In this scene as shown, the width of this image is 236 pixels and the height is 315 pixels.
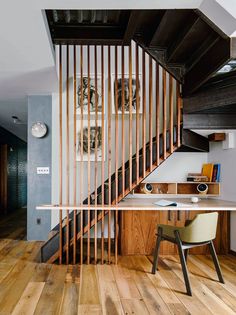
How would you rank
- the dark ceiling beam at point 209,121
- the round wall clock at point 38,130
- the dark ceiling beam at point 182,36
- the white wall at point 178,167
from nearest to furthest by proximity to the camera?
the dark ceiling beam at point 182,36, the dark ceiling beam at point 209,121, the round wall clock at point 38,130, the white wall at point 178,167

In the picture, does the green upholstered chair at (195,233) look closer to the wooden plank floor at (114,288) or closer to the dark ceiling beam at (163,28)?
the wooden plank floor at (114,288)

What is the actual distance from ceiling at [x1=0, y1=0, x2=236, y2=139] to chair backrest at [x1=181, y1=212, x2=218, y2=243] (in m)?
1.82

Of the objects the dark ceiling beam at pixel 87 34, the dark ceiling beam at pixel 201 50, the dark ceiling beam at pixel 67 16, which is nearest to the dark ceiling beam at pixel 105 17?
the dark ceiling beam at pixel 87 34

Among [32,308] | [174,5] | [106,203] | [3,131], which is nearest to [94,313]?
[32,308]

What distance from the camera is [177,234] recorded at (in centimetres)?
311

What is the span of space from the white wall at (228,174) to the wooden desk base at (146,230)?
0.35 feet

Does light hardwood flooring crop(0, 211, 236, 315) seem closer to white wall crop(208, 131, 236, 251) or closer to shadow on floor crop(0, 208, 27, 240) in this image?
white wall crop(208, 131, 236, 251)

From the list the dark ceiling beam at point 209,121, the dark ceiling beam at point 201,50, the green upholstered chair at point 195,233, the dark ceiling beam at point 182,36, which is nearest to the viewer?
the dark ceiling beam at point 182,36

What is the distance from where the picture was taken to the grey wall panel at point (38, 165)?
4.93 m

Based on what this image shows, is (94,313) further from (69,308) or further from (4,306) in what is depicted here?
(4,306)

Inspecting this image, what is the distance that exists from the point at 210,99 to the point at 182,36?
855 millimetres

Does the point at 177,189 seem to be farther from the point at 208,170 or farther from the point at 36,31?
the point at 36,31

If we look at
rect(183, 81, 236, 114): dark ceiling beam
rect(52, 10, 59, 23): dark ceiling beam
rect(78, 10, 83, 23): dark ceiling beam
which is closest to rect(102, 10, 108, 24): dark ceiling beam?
rect(78, 10, 83, 23): dark ceiling beam

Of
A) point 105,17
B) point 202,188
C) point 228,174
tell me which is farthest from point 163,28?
point 202,188
